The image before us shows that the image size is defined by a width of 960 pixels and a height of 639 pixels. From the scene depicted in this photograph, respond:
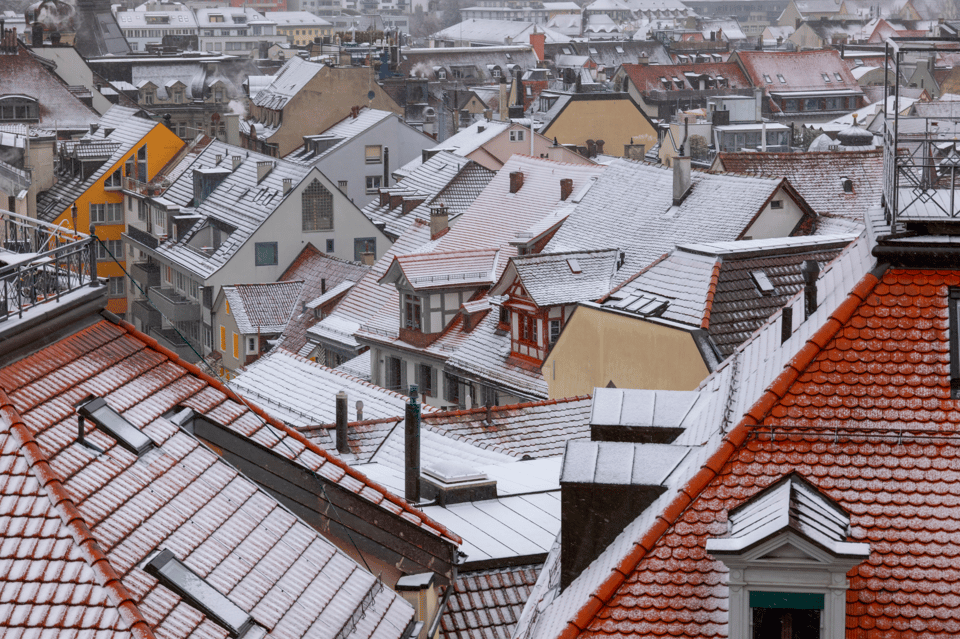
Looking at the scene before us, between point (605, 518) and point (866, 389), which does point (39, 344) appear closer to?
point (605, 518)

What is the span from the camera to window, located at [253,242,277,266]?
58.4 metres

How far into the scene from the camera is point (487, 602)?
15656 mm

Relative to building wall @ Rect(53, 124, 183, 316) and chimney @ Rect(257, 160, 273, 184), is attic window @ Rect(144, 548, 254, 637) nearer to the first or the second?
chimney @ Rect(257, 160, 273, 184)

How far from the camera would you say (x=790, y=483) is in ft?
33.6

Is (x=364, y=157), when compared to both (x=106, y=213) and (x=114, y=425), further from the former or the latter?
(x=114, y=425)

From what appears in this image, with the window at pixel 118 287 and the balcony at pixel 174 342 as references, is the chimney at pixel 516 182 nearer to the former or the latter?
the balcony at pixel 174 342

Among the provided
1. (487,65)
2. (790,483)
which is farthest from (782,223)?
(487,65)

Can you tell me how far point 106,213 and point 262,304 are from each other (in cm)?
1952

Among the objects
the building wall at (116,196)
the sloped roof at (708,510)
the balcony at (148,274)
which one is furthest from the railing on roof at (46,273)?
the building wall at (116,196)

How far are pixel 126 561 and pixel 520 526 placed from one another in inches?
300

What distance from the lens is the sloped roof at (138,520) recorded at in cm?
980

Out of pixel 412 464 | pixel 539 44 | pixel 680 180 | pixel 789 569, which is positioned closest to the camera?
pixel 789 569

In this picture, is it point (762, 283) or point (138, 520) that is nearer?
point (138, 520)

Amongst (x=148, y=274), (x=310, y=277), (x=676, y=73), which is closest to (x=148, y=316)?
(x=148, y=274)
